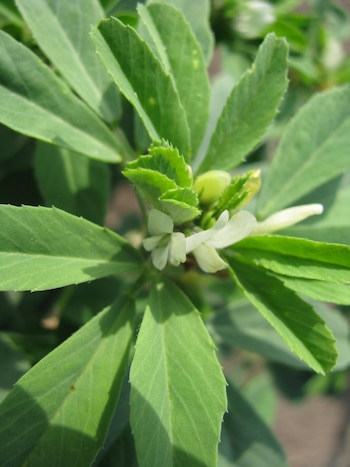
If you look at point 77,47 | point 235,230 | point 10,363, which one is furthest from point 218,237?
point 10,363

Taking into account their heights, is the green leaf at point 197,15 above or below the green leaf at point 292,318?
above

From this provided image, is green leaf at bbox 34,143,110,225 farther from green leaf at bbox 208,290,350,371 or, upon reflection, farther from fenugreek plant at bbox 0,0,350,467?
green leaf at bbox 208,290,350,371

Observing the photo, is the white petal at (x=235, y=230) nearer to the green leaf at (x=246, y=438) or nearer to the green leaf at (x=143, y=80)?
the green leaf at (x=143, y=80)

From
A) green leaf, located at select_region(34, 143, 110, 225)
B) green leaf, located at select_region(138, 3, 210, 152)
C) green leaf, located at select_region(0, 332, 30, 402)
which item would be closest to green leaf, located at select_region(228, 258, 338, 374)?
green leaf, located at select_region(138, 3, 210, 152)

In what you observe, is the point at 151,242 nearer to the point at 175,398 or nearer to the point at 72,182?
the point at 175,398

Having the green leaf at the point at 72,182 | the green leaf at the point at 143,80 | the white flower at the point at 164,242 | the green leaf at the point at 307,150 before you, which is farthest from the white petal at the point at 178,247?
the green leaf at the point at 72,182

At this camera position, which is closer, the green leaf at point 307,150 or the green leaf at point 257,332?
the green leaf at point 307,150
